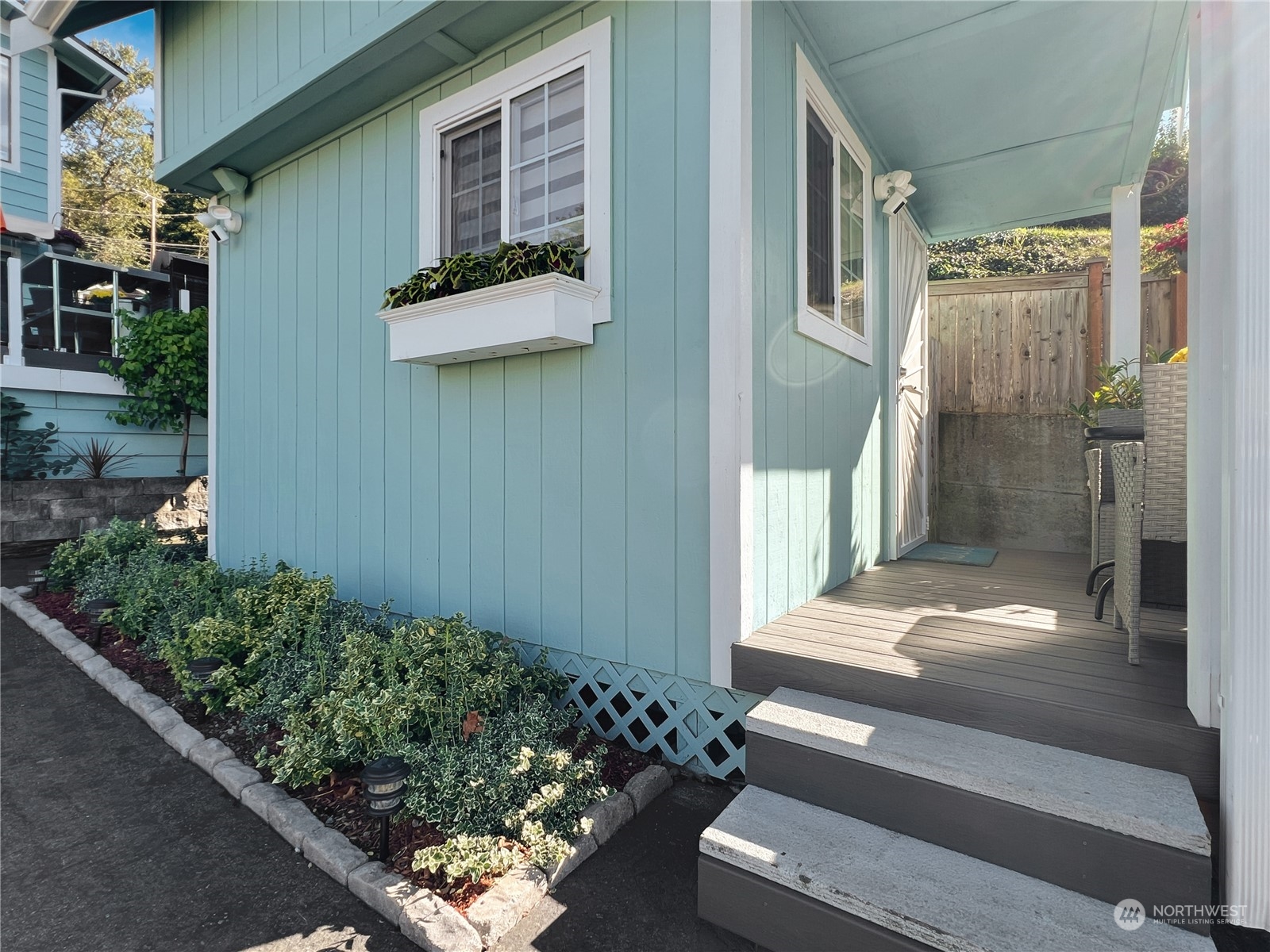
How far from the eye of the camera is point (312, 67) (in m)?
3.14

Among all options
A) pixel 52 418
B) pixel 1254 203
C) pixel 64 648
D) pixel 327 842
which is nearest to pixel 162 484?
pixel 52 418

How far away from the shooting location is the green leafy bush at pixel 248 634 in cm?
276

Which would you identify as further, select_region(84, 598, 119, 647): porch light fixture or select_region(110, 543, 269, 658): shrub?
select_region(84, 598, 119, 647): porch light fixture

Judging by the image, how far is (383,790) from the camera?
1.75 m

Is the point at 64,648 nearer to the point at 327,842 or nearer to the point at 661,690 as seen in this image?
the point at 327,842

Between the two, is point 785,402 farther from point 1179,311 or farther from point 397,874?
point 1179,311

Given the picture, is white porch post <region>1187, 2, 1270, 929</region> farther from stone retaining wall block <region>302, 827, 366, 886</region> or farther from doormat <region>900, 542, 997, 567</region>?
doormat <region>900, 542, 997, 567</region>

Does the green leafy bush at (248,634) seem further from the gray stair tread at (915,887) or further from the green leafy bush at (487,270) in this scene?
the gray stair tread at (915,887)

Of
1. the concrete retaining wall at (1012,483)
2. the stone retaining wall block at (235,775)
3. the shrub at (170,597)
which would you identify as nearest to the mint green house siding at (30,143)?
the shrub at (170,597)

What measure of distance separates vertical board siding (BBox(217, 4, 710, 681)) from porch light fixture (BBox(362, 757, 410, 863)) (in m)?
0.95

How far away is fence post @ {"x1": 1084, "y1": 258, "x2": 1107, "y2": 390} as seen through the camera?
450 cm

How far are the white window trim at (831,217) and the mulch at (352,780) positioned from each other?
1875mm

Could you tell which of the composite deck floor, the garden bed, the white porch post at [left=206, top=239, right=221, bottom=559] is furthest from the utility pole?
the composite deck floor

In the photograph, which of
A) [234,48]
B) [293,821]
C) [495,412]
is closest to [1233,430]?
[495,412]
